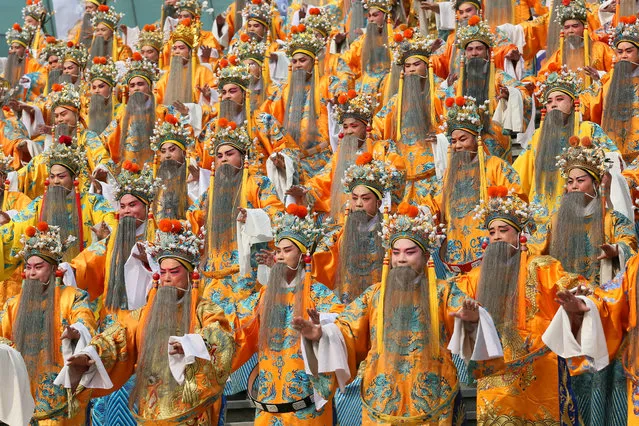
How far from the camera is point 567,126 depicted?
40.3 feet

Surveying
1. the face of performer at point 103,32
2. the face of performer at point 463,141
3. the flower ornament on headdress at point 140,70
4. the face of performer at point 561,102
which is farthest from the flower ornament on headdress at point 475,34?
the face of performer at point 103,32

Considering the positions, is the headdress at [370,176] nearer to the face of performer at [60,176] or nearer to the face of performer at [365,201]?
the face of performer at [365,201]

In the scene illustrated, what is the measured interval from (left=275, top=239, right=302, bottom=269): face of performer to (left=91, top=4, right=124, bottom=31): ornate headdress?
8812 millimetres

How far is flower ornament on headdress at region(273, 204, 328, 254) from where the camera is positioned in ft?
33.4

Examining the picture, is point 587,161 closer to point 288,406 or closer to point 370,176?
point 370,176

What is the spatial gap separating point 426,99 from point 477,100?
0.49 m

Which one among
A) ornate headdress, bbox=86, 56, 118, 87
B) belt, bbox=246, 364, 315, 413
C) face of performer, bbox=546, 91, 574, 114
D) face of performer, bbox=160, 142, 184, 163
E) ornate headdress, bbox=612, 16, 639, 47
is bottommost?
belt, bbox=246, 364, 315, 413

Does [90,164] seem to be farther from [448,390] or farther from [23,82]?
[448,390]

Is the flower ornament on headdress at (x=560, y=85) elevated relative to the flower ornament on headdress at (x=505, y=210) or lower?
elevated

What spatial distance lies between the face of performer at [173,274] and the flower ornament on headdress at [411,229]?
1.48 metres

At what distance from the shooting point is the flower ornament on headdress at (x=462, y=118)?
1202cm

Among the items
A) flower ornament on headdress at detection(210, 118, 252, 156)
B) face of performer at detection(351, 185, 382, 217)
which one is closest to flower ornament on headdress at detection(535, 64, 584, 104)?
face of performer at detection(351, 185, 382, 217)

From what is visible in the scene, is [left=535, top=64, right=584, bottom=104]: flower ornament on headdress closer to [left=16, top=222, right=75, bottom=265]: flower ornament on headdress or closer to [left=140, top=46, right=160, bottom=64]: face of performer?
[left=16, top=222, right=75, bottom=265]: flower ornament on headdress

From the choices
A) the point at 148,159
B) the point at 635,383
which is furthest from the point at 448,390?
the point at 148,159
